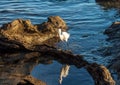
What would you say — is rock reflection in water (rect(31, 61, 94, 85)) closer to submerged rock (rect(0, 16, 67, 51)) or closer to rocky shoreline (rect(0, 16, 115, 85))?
rocky shoreline (rect(0, 16, 115, 85))

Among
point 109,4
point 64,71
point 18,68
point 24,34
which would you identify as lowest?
point 109,4

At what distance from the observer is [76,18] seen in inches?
726

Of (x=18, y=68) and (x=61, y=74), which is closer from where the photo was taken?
(x=61, y=74)

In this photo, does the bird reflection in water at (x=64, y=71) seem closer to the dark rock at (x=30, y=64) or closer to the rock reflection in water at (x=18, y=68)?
the dark rock at (x=30, y=64)

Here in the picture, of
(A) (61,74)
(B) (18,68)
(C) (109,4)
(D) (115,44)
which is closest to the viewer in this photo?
(A) (61,74)

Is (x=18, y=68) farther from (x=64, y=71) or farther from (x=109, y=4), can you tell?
(x=109, y=4)

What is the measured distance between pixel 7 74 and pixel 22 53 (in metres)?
1.48

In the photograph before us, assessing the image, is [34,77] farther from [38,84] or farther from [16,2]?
[16,2]

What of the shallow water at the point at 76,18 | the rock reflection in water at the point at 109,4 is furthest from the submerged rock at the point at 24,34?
the rock reflection in water at the point at 109,4

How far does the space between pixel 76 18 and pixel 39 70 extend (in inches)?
310

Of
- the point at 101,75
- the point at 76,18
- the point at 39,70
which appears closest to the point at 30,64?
the point at 39,70

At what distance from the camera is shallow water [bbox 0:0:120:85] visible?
38.2ft

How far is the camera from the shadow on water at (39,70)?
33.1 feet

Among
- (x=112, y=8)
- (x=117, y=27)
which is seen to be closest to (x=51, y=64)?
(x=117, y=27)
